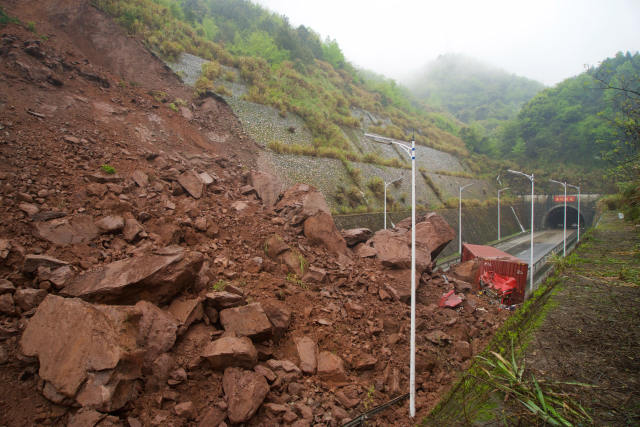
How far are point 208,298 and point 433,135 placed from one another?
5385 cm

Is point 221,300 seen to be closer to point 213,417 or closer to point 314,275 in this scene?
point 213,417

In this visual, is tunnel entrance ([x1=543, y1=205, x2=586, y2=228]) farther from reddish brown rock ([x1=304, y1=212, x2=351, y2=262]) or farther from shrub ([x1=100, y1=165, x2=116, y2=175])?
shrub ([x1=100, y1=165, x2=116, y2=175])

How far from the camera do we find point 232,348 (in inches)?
189

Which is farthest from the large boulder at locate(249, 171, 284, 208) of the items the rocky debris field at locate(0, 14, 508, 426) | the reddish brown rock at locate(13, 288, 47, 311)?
the reddish brown rock at locate(13, 288, 47, 311)

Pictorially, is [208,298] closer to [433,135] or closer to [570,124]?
[433,135]

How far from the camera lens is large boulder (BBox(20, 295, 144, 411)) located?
3.72m

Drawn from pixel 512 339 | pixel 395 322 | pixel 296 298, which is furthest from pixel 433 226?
pixel 512 339

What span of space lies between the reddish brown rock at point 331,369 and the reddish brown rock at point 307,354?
0.12m

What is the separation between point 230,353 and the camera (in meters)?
4.73

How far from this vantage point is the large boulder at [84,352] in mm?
3721

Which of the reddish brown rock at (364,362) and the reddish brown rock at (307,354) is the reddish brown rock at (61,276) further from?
the reddish brown rock at (364,362)

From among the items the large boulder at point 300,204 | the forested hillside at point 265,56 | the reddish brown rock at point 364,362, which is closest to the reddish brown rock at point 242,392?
the reddish brown rock at point 364,362

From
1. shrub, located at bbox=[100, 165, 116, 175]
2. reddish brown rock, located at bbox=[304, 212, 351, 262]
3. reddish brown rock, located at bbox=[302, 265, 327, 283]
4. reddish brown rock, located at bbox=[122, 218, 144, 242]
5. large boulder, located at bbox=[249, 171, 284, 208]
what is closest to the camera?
reddish brown rock, located at bbox=[122, 218, 144, 242]

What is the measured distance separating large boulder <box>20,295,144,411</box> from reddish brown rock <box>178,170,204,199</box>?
618 cm
